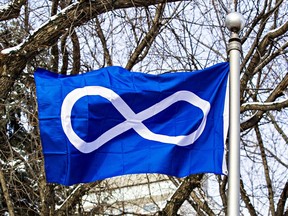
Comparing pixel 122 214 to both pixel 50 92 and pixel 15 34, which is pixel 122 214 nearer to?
pixel 15 34

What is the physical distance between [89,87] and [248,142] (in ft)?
19.7

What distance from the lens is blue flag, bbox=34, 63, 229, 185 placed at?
5066mm

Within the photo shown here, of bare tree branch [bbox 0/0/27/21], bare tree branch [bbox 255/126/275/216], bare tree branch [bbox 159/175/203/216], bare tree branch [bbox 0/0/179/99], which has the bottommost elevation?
bare tree branch [bbox 159/175/203/216]

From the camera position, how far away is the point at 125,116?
17.1 ft

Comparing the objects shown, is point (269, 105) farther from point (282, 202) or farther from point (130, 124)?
point (130, 124)

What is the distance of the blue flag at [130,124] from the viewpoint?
Answer: 507 centimetres

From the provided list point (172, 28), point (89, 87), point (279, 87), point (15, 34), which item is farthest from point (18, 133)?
point (89, 87)

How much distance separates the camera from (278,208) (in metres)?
10.6

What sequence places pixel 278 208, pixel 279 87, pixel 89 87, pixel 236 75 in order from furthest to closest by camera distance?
pixel 278 208 < pixel 279 87 < pixel 89 87 < pixel 236 75

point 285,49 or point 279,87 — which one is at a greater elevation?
point 285,49

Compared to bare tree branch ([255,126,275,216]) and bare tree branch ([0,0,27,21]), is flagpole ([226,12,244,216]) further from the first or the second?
bare tree branch ([255,126,275,216])

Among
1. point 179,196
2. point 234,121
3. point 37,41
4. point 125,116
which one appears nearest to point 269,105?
point 179,196

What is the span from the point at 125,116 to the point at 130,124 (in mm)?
83

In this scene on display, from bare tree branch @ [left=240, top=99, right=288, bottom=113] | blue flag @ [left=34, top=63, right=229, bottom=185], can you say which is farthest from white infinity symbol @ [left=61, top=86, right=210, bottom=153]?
bare tree branch @ [left=240, top=99, right=288, bottom=113]
